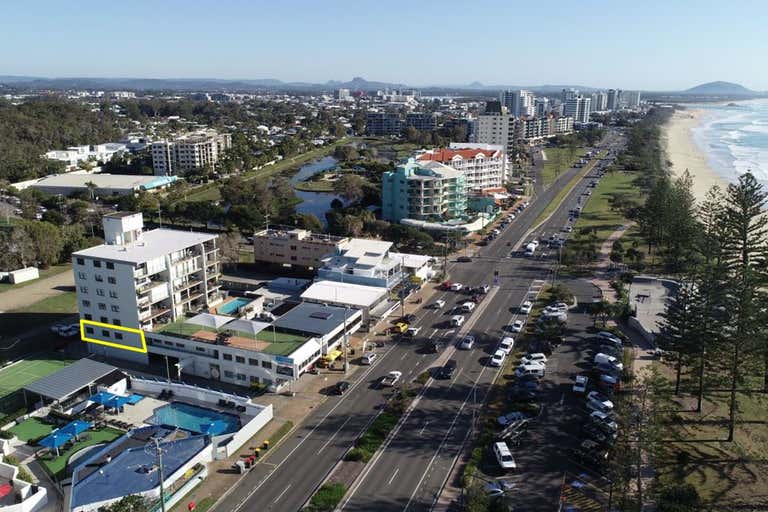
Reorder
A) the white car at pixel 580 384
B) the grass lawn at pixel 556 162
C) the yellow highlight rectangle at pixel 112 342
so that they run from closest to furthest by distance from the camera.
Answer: the white car at pixel 580 384
the yellow highlight rectangle at pixel 112 342
the grass lawn at pixel 556 162

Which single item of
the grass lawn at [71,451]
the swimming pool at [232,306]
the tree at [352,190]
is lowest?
the grass lawn at [71,451]

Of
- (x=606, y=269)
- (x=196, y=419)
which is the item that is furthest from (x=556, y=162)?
(x=196, y=419)

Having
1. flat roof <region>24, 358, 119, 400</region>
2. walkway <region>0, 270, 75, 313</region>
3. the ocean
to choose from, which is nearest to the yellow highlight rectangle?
flat roof <region>24, 358, 119, 400</region>

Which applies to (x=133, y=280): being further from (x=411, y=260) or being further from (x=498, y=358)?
(x=411, y=260)

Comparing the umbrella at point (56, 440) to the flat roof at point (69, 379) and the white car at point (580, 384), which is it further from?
the white car at point (580, 384)

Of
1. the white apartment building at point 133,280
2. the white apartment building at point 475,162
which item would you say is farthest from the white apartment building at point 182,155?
the white apartment building at point 133,280

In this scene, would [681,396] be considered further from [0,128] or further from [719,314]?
[0,128]

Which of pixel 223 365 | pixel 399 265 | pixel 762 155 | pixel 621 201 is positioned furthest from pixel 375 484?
pixel 762 155
